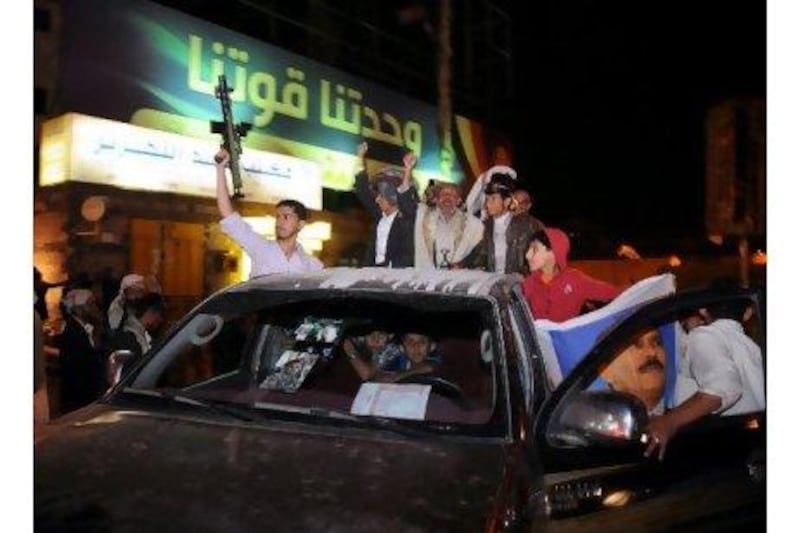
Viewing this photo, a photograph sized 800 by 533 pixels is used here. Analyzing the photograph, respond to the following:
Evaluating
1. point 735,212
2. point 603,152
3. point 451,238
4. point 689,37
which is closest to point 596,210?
point 603,152

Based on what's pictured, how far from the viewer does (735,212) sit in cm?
1062

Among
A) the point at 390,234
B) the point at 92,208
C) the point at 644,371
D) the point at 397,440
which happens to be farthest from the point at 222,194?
the point at 397,440

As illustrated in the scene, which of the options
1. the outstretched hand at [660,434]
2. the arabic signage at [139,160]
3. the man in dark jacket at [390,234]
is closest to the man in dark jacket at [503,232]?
the man in dark jacket at [390,234]

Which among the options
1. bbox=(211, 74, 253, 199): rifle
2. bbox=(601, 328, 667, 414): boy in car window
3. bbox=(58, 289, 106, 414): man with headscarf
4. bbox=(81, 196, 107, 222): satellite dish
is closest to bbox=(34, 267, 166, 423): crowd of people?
bbox=(58, 289, 106, 414): man with headscarf

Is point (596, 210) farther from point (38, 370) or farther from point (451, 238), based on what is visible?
point (38, 370)

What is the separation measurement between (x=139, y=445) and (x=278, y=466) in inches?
18.8

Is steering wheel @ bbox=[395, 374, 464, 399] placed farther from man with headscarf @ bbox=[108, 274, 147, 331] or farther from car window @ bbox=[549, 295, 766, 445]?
man with headscarf @ bbox=[108, 274, 147, 331]

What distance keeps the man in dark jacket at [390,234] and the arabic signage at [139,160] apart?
3.14 meters

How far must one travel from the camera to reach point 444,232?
19.4 feet

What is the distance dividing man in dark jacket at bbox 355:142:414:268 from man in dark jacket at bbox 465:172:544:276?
1.71 feet

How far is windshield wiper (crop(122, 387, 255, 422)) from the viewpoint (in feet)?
8.72

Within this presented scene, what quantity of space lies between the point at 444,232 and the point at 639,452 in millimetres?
3465

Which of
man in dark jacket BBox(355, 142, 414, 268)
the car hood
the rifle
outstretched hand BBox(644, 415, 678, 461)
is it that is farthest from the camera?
the rifle

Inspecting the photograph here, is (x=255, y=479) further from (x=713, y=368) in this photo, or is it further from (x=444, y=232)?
(x=444, y=232)
